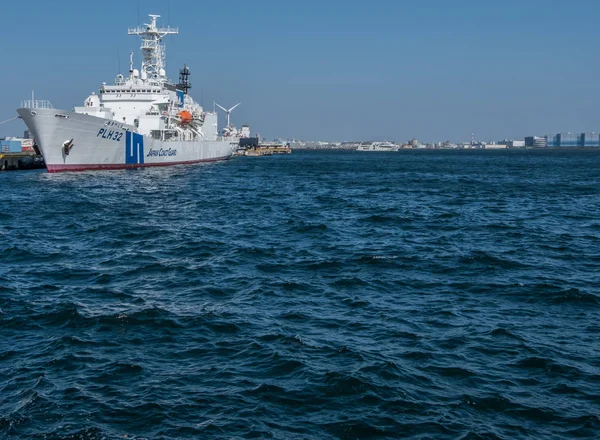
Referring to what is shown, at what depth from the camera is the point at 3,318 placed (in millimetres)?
13125

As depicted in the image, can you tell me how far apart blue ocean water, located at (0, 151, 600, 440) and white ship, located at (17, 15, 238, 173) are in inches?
1084

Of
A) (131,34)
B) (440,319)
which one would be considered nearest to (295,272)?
(440,319)

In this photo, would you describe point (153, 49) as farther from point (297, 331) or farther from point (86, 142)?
point (297, 331)

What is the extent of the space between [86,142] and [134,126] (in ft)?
32.2

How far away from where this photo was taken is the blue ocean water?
8883 millimetres

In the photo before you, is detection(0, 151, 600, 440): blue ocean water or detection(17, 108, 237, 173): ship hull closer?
detection(0, 151, 600, 440): blue ocean water

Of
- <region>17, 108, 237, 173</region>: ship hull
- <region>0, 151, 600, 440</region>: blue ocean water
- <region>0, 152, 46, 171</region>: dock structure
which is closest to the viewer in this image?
<region>0, 151, 600, 440</region>: blue ocean water

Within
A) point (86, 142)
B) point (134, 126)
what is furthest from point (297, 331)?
point (134, 126)

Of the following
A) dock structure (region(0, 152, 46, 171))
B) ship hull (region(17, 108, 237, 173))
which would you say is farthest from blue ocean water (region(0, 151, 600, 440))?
dock structure (region(0, 152, 46, 171))

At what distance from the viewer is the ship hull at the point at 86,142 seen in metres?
50.6

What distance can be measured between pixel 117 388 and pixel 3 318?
5000 millimetres

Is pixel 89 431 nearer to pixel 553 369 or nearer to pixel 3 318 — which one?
pixel 3 318

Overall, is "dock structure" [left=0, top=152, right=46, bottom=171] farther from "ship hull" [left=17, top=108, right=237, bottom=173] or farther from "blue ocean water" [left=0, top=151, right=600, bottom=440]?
"blue ocean water" [left=0, top=151, right=600, bottom=440]

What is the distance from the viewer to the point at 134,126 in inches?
Answer: 2498
